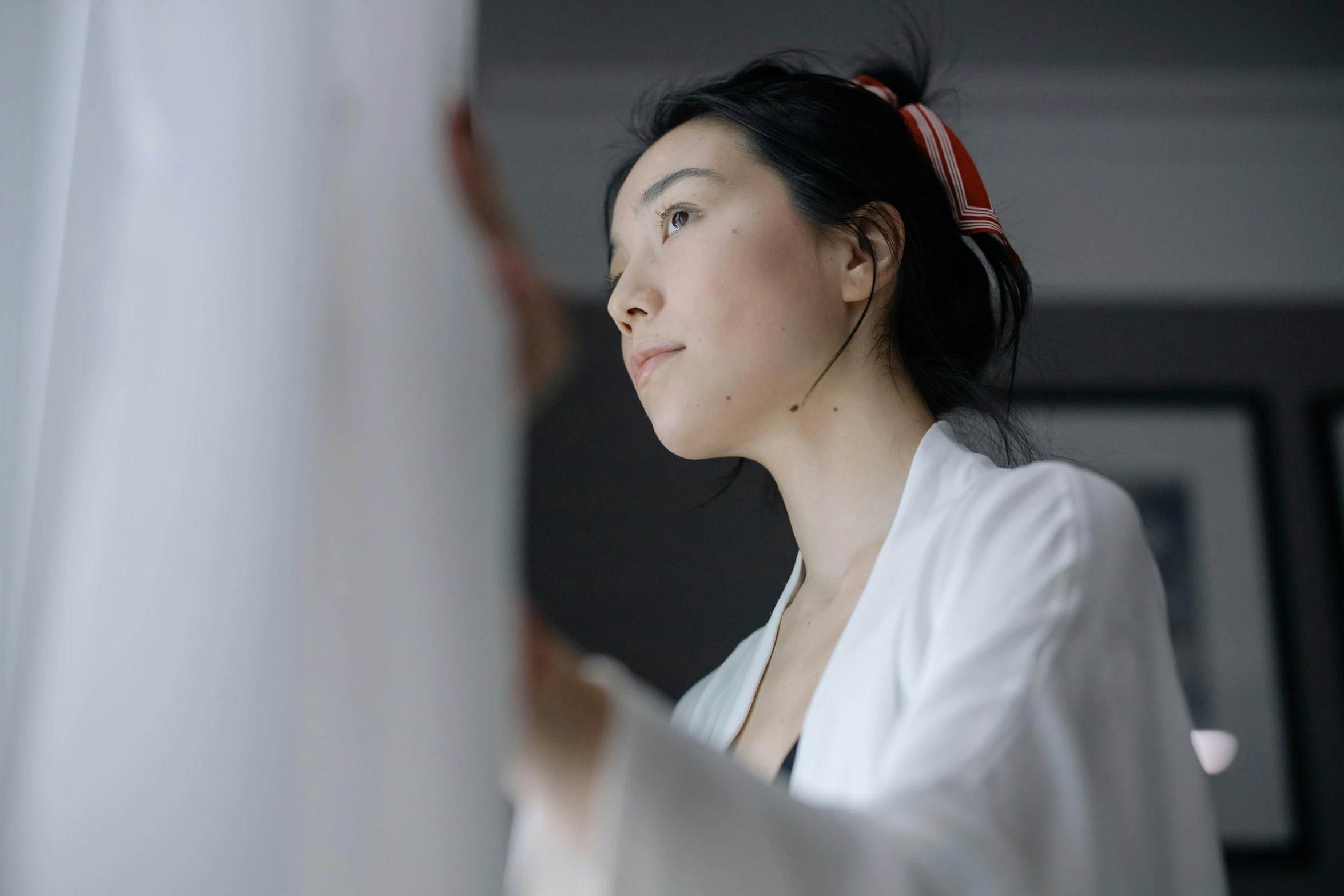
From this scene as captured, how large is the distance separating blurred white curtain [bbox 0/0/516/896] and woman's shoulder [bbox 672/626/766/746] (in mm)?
672

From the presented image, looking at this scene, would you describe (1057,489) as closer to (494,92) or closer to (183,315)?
(183,315)

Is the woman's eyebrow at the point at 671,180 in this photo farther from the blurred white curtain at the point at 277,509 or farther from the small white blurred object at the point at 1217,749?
the small white blurred object at the point at 1217,749

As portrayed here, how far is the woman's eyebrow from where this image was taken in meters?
1.02

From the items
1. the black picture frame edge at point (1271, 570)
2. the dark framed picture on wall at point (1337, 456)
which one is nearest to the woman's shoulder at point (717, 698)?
the black picture frame edge at point (1271, 570)

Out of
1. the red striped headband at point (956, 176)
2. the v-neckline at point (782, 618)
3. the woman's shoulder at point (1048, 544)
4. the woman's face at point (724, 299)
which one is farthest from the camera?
the red striped headband at point (956, 176)

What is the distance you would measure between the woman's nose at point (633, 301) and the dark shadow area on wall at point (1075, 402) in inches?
49.9

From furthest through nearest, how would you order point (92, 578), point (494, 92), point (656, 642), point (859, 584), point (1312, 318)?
point (494, 92) → point (1312, 318) → point (656, 642) → point (859, 584) → point (92, 578)

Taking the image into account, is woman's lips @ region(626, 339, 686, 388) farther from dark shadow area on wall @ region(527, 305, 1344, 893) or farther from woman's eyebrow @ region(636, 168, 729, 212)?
dark shadow area on wall @ region(527, 305, 1344, 893)

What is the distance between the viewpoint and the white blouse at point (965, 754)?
0.37 m

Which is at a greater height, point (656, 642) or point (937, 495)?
point (937, 495)

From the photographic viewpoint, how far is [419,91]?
0.38 m

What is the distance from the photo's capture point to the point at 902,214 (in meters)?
1.04

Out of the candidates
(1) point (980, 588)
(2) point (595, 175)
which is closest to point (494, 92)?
(2) point (595, 175)

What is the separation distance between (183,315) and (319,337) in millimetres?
49
